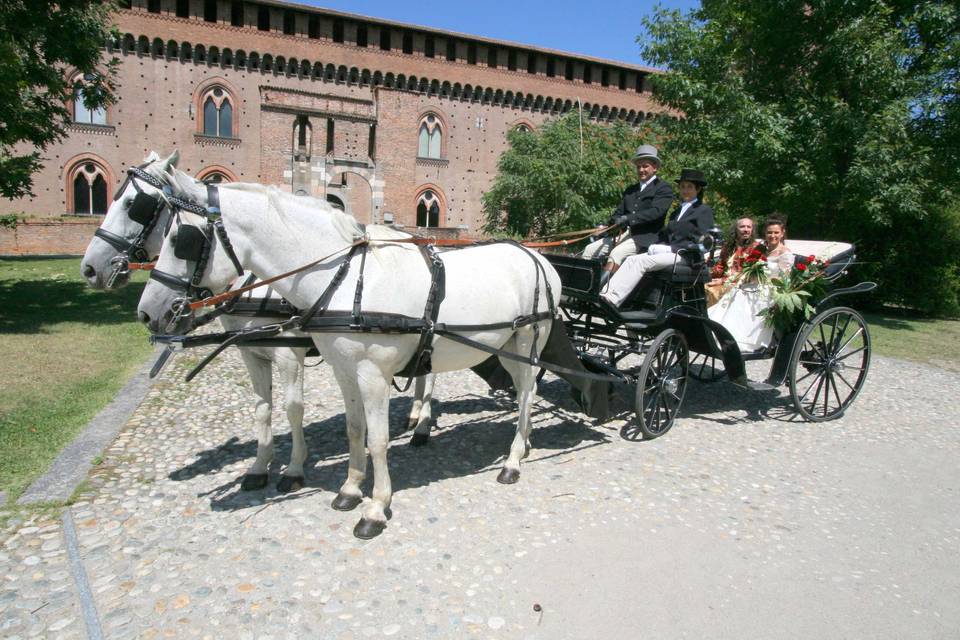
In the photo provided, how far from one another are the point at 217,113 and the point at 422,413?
105 ft

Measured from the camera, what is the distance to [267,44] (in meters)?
31.3

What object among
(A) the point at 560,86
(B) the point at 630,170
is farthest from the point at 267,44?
(B) the point at 630,170

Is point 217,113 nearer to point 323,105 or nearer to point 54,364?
point 323,105

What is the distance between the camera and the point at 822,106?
1384 cm

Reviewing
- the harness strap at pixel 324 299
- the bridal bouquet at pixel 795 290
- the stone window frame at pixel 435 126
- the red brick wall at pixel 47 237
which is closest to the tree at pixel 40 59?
the harness strap at pixel 324 299

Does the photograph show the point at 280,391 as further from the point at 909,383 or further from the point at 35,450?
the point at 909,383

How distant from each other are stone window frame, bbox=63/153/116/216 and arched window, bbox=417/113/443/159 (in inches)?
653

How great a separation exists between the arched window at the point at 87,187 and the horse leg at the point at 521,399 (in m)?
33.0

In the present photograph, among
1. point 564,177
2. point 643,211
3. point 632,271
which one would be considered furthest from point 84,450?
point 564,177

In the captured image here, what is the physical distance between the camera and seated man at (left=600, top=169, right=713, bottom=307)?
17.1 ft

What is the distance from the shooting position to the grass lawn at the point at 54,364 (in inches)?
184

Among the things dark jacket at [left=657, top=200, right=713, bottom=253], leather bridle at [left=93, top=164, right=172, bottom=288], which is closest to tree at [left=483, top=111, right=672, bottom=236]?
dark jacket at [left=657, top=200, right=713, bottom=253]

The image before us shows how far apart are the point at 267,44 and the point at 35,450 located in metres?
32.0

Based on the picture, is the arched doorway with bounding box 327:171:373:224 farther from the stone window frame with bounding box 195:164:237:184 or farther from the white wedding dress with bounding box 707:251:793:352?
the white wedding dress with bounding box 707:251:793:352
